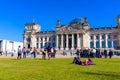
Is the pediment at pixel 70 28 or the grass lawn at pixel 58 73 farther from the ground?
the pediment at pixel 70 28

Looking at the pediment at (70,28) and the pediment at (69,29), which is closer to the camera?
the pediment at (69,29)

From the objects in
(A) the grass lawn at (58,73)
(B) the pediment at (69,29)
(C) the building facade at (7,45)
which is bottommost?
(A) the grass lawn at (58,73)

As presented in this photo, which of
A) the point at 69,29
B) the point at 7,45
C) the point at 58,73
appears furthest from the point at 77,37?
the point at 58,73

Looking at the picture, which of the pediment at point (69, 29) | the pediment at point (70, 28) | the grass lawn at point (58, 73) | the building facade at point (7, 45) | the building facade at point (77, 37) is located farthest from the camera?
the building facade at point (7, 45)

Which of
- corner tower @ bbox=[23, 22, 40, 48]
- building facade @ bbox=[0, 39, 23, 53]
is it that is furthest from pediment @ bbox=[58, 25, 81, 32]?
building facade @ bbox=[0, 39, 23, 53]

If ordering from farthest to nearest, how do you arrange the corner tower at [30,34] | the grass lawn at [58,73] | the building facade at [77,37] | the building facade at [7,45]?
the building facade at [7,45] < the corner tower at [30,34] < the building facade at [77,37] < the grass lawn at [58,73]

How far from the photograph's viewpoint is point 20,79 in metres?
10.6

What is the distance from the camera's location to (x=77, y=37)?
105m

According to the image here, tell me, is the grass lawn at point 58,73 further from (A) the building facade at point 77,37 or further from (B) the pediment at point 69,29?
(B) the pediment at point 69,29

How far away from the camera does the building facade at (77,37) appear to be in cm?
9992

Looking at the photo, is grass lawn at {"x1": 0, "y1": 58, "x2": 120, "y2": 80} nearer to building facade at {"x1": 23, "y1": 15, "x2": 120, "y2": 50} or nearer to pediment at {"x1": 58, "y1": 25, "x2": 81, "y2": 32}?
building facade at {"x1": 23, "y1": 15, "x2": 120, "y2": 50}

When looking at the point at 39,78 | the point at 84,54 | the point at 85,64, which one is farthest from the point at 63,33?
the point at 39,78

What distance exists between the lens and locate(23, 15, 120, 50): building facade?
9992 centimetres

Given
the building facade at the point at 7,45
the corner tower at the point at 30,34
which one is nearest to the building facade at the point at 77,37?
the corner tower at the point at 30,34
